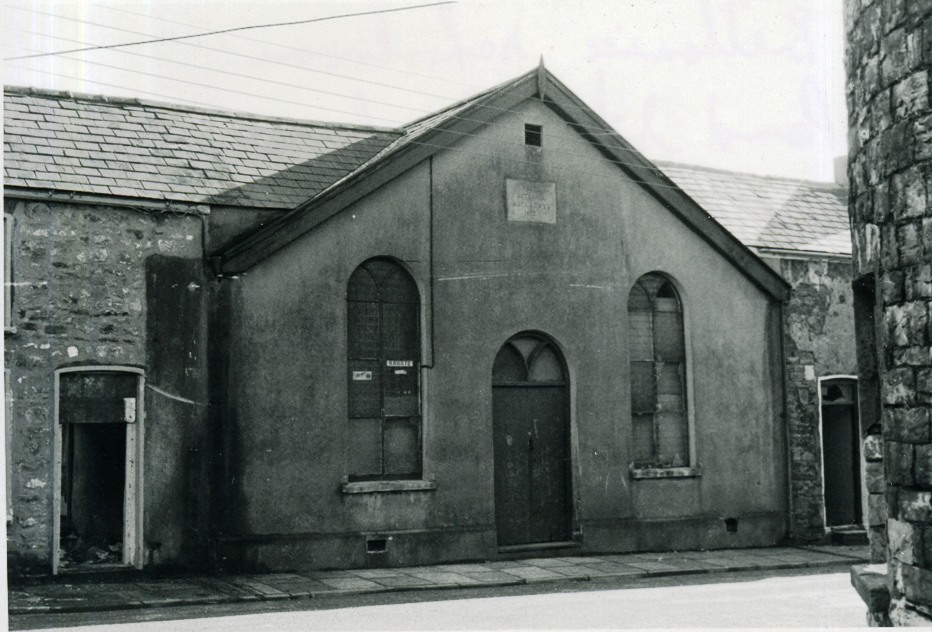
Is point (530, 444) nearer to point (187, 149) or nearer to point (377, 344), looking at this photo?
point (377, 344)

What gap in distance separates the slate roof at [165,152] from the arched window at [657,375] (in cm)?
504

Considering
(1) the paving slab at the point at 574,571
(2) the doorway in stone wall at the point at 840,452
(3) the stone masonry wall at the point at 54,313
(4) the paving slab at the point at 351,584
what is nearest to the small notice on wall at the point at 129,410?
(3) the stone masonry wall at the point at 54,313

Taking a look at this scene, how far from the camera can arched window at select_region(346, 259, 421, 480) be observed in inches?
605

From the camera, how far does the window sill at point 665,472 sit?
16969mm

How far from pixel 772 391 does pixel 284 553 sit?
347 inches

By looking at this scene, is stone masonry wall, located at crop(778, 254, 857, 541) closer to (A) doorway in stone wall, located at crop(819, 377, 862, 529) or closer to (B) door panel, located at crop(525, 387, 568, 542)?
(A) doorway in stone wall, located at crop(819, 377, 862, 529)

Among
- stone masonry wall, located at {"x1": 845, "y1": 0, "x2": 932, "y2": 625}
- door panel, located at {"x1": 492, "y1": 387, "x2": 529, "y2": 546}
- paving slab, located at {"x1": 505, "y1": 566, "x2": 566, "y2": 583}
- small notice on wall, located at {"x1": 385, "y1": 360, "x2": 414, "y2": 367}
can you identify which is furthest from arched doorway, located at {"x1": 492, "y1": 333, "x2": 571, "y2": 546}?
stone masonry wall, located at {"x1": 845, "y1": 0, "x2": 932, "y2": 625}

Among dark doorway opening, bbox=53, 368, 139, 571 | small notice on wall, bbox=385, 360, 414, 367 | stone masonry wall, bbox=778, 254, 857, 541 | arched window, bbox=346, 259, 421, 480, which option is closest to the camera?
dark doorway opening, bbox=53, 368, 139, 571

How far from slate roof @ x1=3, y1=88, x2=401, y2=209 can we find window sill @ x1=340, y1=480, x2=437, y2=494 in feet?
13.3

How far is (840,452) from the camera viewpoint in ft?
63.7

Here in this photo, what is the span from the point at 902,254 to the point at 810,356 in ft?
38.3

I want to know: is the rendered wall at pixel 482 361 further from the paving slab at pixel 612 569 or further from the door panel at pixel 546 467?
the paving slab at pixel 612 569

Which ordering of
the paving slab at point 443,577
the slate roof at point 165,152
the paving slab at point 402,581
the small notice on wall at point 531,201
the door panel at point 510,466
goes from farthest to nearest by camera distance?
the small notice on wall at point 531,201 < the door panel at point 510,466 < the slate roof at point 165,152 < the paving slab at point 443,577 < the paving slab at point 402,581

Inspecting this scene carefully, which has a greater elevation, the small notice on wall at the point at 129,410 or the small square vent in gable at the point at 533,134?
the small square vent in gable at the point at 533,134
